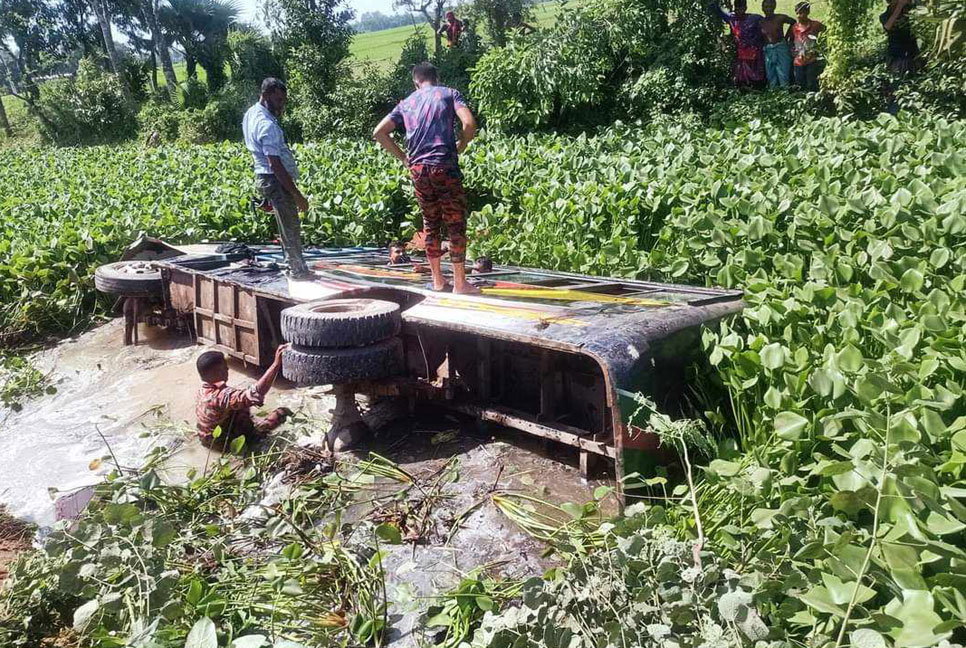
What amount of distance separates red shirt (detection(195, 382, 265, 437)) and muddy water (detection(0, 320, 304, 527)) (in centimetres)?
35

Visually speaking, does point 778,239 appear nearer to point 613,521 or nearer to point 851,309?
point 851,309

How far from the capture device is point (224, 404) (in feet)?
18.2

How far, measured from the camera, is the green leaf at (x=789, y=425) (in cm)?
304

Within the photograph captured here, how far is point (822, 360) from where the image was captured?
3479 mm

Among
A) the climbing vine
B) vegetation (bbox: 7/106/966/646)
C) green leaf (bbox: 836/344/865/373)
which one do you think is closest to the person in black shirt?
the climbing vine

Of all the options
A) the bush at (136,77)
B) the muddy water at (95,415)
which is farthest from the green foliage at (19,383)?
the bush at (136,77)

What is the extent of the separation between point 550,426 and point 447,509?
0.84 metres

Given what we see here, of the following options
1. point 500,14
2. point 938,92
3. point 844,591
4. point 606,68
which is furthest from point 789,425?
point 500,14

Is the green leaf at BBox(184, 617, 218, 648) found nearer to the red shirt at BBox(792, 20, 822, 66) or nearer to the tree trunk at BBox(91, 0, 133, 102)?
the red shirt at BBox(792, 20, 822, 66)

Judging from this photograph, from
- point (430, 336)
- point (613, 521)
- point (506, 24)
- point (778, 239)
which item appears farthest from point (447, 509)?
point (506, 24)

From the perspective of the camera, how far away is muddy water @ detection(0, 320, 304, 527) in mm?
5820

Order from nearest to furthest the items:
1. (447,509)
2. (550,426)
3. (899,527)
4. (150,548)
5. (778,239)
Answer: (899,527) < (150,548) < (447,509) < (550,426) < (778,239)

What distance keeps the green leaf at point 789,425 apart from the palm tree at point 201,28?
41249 millimetres

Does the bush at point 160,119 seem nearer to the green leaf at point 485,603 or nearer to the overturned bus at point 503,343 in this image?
the overturned bus at point 503,343
